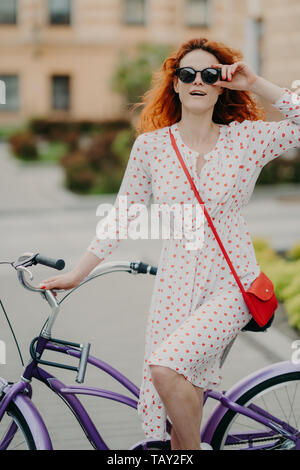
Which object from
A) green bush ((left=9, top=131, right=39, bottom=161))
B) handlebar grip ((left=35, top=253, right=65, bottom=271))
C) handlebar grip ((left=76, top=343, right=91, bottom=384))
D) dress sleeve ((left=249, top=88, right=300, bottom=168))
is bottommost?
green bush ((left=9, top=131, right=39, bottom=161))

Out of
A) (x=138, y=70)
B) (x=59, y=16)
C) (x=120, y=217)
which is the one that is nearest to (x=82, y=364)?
(x=120, y=217)

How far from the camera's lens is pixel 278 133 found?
3145mm

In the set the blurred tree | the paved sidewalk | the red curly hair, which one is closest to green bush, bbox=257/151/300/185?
the paved sidewalk

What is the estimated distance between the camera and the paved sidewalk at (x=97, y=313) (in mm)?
4915

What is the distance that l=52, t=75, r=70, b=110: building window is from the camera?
39.4 meters

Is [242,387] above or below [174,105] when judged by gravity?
below

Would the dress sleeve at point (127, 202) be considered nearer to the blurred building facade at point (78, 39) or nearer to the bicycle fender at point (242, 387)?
the bicycle fender at point (242, 387)

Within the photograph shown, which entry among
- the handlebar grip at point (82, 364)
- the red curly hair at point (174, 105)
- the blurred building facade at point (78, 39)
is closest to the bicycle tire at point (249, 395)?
the handlebar grip at point (82, 364)

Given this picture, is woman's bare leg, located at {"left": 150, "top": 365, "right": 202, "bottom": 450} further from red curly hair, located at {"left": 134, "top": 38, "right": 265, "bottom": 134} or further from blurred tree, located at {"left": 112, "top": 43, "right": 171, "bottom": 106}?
blurred tree, located at {"left": 112, "top": 43, "right": 171, "bottom": 106}

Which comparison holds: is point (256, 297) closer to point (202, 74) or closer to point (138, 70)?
point (202, 74)

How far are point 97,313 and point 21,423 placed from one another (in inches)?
183

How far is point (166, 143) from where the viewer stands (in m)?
3.19

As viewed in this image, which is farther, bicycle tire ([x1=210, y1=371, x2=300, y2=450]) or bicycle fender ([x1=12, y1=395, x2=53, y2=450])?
bicycle tire ([x1=210, y1=371, x2=300, y2=450])
